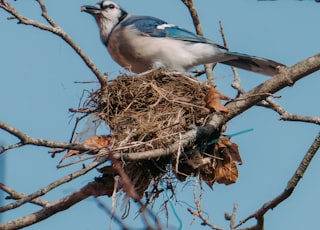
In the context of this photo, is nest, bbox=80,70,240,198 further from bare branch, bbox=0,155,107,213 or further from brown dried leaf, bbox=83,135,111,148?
bare branch, bbox=0,155,107,213

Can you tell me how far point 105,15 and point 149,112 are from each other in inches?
83.6

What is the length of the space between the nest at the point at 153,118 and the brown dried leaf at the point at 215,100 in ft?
0.27

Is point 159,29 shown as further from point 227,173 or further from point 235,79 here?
point 227,173

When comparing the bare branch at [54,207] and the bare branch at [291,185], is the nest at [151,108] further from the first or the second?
the bare branch at [291,185]

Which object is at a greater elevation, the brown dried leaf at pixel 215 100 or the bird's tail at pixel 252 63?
the bird's tail at pixel 252 63

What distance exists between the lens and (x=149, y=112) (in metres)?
5.05

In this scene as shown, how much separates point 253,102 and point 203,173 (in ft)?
2.53

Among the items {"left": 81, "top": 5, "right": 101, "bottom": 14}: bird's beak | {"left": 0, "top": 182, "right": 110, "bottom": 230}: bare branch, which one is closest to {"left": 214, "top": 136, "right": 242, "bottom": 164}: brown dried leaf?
{"left": 0, "top": 182, "right": 110, "bottom": 230}: bare branch

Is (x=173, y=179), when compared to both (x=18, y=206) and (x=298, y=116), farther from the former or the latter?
(x=18, y=206)

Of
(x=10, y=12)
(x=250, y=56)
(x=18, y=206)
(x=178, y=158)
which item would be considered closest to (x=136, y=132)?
(x=178, y=158)

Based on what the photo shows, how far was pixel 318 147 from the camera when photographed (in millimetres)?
4008

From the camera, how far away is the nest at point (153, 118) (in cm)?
454

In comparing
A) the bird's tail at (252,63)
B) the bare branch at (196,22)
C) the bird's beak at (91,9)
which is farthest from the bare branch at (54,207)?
the bird's beak at (91,9)

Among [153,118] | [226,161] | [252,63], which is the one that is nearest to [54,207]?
[153,118]
